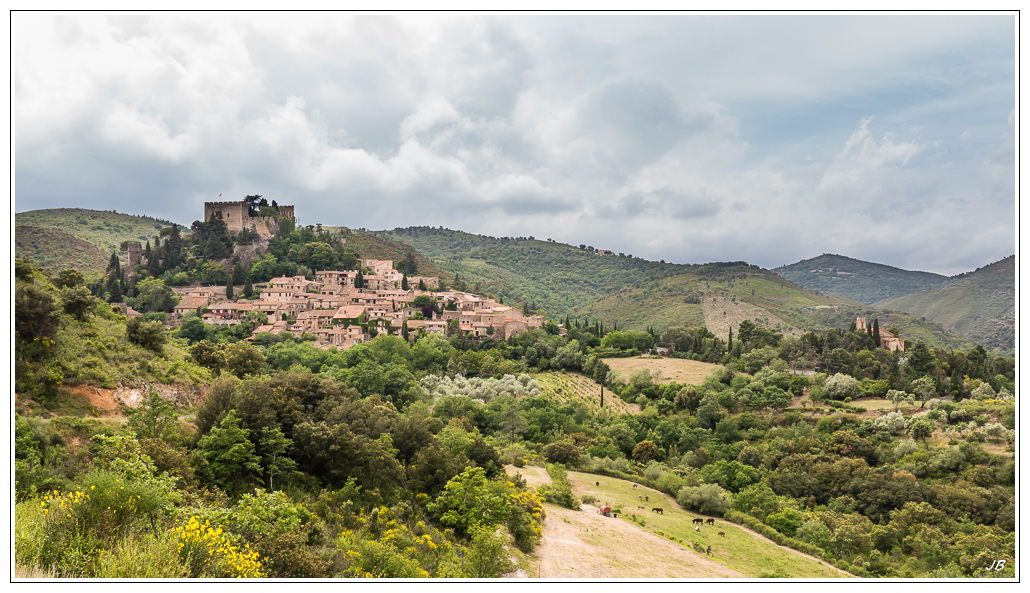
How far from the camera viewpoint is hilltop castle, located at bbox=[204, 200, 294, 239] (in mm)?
70625

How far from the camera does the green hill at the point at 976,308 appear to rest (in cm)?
7356

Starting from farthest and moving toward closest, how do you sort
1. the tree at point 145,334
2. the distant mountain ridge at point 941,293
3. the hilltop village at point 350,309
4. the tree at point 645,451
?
the distant mountain ridge at point 941,293 < the hilltop village at point 350,309 < the tree at point 645,451 < the tree at point 145,334

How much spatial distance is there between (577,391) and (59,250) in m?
72.1

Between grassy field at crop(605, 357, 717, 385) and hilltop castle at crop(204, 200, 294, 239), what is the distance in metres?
48.6

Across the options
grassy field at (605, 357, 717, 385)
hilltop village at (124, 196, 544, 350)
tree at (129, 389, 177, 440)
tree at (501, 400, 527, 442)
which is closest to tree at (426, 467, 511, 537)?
tree at (129, 389, 177, 440)

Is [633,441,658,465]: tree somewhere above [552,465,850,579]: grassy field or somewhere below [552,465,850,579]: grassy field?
below

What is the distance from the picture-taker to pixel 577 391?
144 ft

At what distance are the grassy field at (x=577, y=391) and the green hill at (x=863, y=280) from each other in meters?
136

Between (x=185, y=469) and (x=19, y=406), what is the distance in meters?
4.76

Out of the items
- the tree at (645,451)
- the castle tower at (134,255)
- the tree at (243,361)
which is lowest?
the tree at (645,451)

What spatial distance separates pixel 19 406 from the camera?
431 inches

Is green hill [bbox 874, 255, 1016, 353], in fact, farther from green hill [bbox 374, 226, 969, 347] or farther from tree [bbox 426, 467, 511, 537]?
tree [bbox 426, 467, 511, 537]

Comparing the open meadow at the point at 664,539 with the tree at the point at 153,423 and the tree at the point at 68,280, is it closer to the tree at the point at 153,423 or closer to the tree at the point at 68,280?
the tree at the point at 153,423

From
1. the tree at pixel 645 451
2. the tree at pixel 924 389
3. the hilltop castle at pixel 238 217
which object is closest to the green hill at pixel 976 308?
the tree at pixel 924 389
